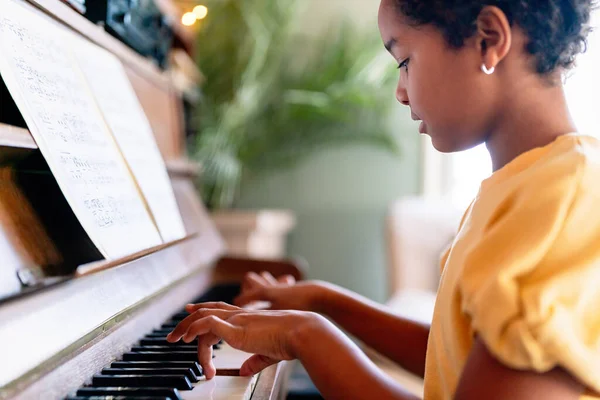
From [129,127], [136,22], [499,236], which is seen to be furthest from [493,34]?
[136,22]

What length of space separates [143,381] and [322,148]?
2491 mm

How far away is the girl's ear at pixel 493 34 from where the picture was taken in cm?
76

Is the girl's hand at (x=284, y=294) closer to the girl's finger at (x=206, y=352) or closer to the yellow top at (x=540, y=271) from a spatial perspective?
the girl's finger at (x=206, y=352)

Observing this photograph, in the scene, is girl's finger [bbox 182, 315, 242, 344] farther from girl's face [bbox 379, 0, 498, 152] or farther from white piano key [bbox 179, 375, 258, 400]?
girl's face [bbox 379, 0, 498, 152]

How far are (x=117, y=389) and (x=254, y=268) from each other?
1014 millimetres

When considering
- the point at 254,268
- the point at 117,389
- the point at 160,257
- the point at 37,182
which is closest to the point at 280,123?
the point at 254,268

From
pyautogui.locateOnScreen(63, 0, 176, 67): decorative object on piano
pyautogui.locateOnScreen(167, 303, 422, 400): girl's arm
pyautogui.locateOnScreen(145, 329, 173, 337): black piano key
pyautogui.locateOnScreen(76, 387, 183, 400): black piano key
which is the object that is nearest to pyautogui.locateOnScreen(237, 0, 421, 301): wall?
pyautogui.locateOnScreen(63, 0, 176, 67): decorative object on piano

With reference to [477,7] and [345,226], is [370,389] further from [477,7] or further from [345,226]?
[345,226]

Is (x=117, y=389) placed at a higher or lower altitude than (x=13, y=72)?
lower

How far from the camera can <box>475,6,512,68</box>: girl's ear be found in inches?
30.0

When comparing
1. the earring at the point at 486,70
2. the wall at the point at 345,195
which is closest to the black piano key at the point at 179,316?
the earring at the point at 486,70

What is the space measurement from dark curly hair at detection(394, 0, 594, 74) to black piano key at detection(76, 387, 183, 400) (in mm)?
537

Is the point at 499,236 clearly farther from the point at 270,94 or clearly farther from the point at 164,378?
the point at 270,94

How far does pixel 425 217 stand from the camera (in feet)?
8.96
